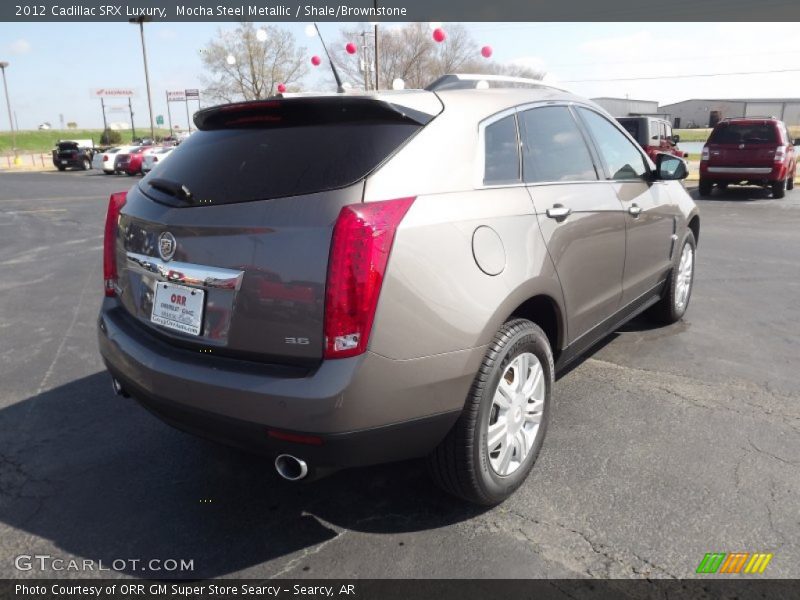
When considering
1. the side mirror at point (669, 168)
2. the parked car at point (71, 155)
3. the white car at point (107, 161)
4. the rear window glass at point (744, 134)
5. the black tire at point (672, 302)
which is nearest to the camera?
the side mirror at point (669, 168)

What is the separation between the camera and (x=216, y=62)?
151ft

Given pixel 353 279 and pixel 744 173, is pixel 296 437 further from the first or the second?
pixel 744 173

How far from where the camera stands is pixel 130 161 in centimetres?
3011

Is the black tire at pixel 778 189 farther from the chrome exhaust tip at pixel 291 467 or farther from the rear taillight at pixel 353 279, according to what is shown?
the chrome exhaust tip at pixel 291 467

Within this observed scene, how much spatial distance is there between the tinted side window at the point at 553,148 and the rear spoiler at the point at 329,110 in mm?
634

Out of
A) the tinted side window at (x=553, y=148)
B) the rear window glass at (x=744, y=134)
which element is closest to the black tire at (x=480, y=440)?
the tinted side window at (x=553, y=148)

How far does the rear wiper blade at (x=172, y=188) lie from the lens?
8.10ft

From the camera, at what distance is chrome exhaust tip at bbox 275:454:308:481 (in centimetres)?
221

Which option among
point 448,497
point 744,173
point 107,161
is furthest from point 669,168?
point 107,161

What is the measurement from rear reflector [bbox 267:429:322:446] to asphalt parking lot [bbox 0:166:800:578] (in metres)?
0.56

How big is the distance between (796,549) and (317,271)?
82.2 inches

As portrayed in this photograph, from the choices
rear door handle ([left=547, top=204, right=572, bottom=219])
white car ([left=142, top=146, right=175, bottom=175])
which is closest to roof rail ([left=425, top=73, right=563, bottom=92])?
rear door handle ([left=547, top=204, right=572, bottom=219])

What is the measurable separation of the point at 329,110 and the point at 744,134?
14.9 metres

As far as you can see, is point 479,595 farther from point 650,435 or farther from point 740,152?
point 740,152
